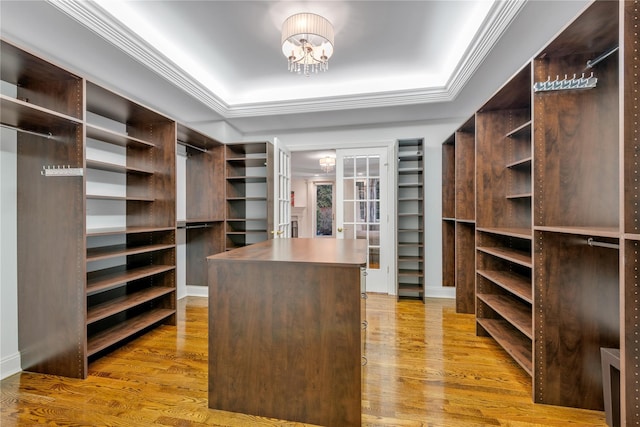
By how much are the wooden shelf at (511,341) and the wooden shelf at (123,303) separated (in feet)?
10.1

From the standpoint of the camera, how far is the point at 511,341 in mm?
2322

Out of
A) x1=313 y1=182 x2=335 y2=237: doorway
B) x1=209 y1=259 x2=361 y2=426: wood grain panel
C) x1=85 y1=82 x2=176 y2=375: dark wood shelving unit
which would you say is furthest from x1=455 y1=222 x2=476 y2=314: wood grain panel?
x1=313 y1=182 x2=335 y2=237: doorway

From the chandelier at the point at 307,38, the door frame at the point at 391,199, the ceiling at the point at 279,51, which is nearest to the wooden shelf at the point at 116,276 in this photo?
the ceiling at the point at 279,51

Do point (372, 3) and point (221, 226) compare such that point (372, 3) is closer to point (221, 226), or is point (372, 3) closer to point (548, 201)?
point (548, 201)

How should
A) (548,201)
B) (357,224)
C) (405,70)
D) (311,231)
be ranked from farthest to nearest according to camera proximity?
(311,231)
(357,224)
(405,70)
(548,201)

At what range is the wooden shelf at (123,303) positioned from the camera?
229 centimetres

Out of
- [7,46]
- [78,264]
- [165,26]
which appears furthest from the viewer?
[165,26]

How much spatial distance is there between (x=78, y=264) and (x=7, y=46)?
1375mm

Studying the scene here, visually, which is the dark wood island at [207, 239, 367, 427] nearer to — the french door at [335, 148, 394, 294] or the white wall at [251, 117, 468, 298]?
the french door at [335, 148, 394, 294]

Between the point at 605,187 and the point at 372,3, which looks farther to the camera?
the point at 372,3

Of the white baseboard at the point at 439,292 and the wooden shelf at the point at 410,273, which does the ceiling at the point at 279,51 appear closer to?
the wooden shelf at the point at 410,273

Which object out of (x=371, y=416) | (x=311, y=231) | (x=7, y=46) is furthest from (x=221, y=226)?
(x=311, y=231)

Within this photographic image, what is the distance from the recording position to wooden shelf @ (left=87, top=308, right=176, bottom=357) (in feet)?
7.55

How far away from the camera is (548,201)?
1759 millimetres
